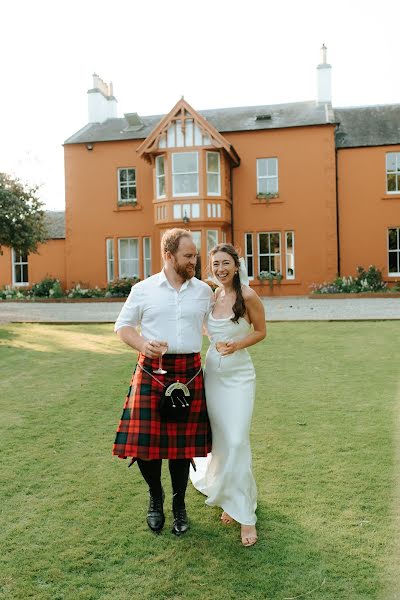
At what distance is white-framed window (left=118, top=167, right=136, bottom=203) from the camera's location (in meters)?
27.8

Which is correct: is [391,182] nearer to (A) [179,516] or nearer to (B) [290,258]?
(B) [290,258]

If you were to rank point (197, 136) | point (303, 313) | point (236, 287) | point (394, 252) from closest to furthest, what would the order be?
point (236, 287), point (303, 313), point (197, 136), point (394, 252)

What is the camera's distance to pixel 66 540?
377 cm

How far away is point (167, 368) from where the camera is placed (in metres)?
3.86

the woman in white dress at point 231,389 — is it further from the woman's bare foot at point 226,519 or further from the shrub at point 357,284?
the shrub at point 357,284

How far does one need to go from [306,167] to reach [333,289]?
18.9 feet

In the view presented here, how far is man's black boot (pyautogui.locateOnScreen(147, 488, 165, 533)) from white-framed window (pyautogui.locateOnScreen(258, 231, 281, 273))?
23.0m

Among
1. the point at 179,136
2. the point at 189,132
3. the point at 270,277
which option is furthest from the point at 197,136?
the point at 270,277

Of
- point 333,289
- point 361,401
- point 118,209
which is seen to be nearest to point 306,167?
point 333,289

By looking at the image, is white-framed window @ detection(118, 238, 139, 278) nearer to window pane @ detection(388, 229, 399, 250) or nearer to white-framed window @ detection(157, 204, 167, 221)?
white-framed window @ detection(157, 204, 167, 221)

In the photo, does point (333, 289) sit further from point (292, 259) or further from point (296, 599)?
point (296, 599)

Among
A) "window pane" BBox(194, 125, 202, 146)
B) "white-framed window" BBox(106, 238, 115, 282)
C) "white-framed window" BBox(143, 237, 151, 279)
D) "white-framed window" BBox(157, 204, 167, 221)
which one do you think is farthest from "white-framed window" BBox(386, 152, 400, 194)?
"white-framed window" BBox(106, 238, 115, 282)

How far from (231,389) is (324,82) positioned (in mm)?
26394

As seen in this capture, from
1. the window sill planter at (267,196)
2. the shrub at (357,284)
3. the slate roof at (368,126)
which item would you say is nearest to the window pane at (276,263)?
the shrub at (357,284)
